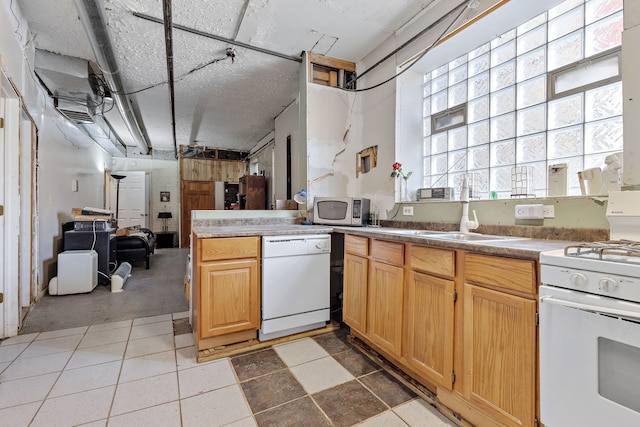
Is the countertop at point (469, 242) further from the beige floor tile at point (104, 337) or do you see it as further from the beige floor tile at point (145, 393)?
the beige floor tile at point (104, 337)

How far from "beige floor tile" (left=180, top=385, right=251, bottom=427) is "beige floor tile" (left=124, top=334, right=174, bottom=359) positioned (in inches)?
27.5

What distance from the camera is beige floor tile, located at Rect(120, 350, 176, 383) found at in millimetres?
1739

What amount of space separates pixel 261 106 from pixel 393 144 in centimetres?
262

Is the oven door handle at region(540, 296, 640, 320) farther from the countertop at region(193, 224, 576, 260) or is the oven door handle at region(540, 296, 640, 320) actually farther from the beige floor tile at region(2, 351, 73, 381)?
the beige floor tile at region(2, 351, 73, 381)

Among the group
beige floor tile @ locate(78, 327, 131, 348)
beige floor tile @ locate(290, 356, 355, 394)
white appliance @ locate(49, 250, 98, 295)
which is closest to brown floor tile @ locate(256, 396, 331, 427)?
beige floor tile @ locate(290, 356, 355, 394)

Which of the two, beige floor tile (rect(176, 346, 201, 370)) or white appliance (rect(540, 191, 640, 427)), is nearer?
white appliance (rect(540, 191, 640, 427))

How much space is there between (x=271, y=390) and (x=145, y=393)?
0.69 meters

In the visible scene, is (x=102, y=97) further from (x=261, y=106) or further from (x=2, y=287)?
(x=2, y=287)

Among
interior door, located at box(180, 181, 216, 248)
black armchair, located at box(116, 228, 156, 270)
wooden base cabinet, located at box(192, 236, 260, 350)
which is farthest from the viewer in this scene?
interior door, located at box(180, 181, 216, 248)

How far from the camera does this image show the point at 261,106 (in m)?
4.43

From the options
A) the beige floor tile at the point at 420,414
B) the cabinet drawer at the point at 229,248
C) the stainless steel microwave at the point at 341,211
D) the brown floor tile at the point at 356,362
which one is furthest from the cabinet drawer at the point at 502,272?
the cabinet drawer at the point at 229,248

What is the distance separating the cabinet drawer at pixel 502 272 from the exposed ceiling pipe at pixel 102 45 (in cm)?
301

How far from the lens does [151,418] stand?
1385 millimetres

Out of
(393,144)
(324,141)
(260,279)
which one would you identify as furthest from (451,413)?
(324,141)
